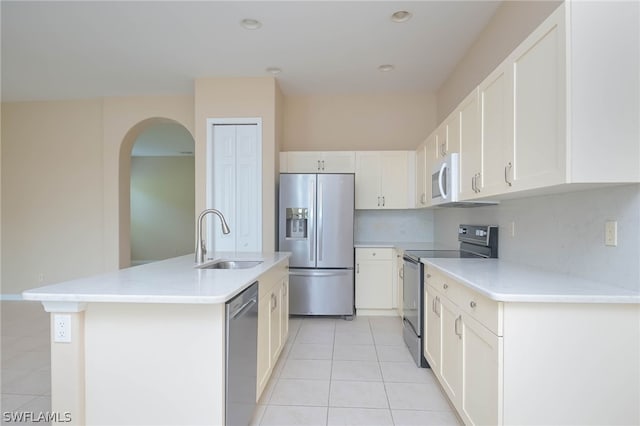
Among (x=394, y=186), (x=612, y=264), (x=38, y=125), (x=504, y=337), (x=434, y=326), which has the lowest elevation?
(x=434, y=326)

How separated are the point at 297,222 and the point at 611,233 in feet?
9.63

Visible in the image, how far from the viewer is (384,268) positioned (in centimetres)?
407

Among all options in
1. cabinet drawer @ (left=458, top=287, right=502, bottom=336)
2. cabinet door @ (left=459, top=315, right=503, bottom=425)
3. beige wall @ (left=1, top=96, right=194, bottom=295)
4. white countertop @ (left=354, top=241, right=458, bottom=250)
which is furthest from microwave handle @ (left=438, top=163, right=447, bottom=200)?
beige wall @ (left=1, top=96, right=194, bottom=295)

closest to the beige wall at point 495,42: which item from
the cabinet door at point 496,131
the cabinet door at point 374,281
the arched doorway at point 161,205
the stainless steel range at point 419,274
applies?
the cabinet door at point 496,131

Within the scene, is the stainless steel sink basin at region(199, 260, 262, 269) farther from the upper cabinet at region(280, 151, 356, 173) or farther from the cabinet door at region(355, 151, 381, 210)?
the cabinet door at region(355, 151, 381, 210)

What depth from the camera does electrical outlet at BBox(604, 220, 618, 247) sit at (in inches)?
57.4

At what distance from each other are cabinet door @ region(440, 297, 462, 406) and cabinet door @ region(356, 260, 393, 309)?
74.6 inches

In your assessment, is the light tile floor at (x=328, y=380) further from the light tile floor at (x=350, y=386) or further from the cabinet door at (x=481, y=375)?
the cabinet door at (x=481, y=375)

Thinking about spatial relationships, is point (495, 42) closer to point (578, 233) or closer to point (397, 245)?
point (578, 233)

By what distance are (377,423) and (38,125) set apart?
18.6 feet

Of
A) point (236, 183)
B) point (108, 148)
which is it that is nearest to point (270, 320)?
point (236, 183)

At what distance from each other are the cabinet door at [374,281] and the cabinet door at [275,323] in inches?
64.1

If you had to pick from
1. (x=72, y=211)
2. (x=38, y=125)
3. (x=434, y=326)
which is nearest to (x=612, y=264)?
(x=434, y=326)

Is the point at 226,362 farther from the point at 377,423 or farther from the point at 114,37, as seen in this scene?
the point at 114,37
